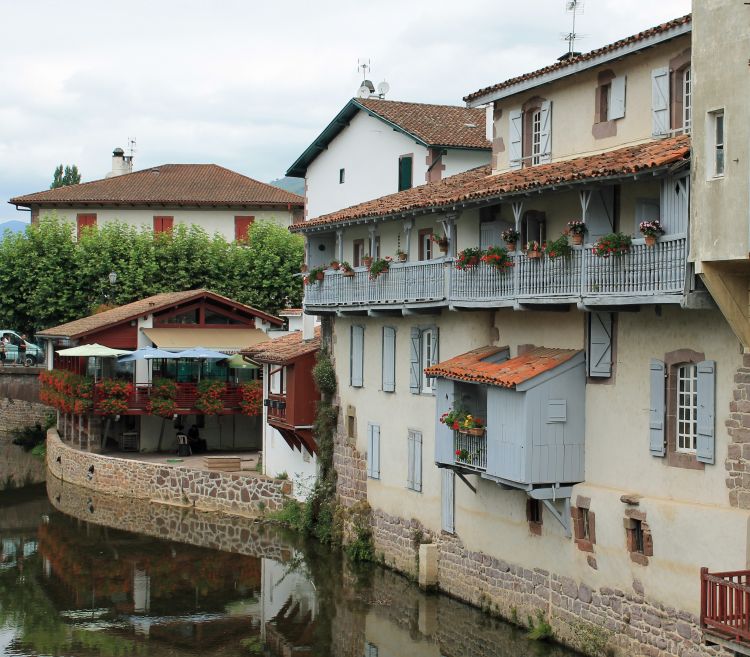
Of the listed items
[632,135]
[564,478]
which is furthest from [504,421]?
[632,135]

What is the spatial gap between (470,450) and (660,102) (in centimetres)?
747

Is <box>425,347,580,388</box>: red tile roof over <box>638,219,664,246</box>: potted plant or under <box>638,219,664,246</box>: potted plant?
under

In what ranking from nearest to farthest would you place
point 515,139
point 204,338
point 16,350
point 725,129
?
1. point 725,129
2. point 515,139
3. point 204,338
4. point 16,350

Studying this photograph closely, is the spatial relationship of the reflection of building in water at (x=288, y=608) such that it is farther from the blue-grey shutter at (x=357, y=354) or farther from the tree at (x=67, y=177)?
the tree at (x=67, y=177)

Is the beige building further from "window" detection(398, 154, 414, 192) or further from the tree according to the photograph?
the tree

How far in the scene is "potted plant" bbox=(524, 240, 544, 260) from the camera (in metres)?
22.5

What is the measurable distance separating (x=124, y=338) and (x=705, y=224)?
104ft

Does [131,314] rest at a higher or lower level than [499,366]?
higher

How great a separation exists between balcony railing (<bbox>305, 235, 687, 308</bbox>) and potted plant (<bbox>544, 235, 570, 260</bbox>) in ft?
0.35

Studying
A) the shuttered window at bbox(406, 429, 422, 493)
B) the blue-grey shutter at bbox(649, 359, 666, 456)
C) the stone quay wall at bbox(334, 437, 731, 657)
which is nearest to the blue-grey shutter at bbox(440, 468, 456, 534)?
the stone quay wall at bbox(334, 437, 731, 657)

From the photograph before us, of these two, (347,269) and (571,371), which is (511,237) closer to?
(571,371)

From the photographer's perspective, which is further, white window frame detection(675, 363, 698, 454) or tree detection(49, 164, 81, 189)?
tree detection(49, 164, 81, 189)

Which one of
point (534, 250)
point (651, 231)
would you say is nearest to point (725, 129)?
point (651, 231)

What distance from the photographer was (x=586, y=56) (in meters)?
25.1
